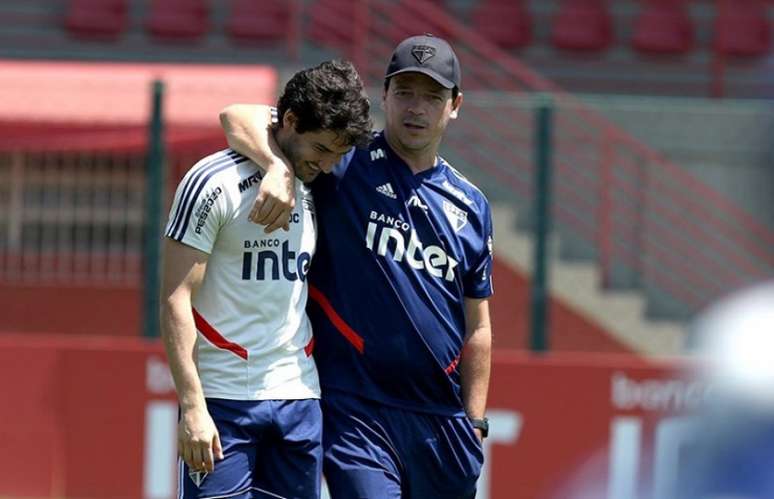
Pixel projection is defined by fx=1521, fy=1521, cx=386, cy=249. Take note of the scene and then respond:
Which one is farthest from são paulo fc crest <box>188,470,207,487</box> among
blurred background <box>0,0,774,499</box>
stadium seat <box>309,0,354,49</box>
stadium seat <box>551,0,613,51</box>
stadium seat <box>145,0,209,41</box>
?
stadium seat <box>551,0,613,51</box>

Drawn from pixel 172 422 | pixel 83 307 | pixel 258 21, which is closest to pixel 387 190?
pixel 172 422

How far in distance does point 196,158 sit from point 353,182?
15.9 ft

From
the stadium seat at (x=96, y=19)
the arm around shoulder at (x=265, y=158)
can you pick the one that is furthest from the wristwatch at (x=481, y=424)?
the stadium seat at (x=96, y=19)

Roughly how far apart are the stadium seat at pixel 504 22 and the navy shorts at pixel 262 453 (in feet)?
32.1

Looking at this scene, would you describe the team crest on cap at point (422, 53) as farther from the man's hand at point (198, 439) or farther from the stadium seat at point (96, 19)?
the stadium seat at point (96, 19)

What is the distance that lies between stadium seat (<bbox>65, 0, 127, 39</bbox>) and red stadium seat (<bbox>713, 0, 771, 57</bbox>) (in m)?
5.53

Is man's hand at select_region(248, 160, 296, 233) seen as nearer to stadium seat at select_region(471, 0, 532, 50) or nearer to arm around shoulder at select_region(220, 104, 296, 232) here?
arm around shoulder at select_region(220, 104, 296, 232)

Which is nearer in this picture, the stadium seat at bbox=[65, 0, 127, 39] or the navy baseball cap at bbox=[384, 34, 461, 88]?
the navy baseball cap at bbox=[384, 34, 461, 88]

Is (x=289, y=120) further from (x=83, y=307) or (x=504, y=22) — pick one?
(x=504, y=22)

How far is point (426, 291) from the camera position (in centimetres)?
479

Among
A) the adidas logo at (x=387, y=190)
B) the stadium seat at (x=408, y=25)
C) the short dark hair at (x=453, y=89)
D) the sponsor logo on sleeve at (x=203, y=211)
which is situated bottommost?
the sponsor logo on sleeve at (x=203, y=211)

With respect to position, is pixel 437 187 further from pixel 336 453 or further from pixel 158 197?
pixel 158 197

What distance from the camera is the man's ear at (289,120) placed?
177 inches

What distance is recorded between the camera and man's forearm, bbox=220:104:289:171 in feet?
14.9
